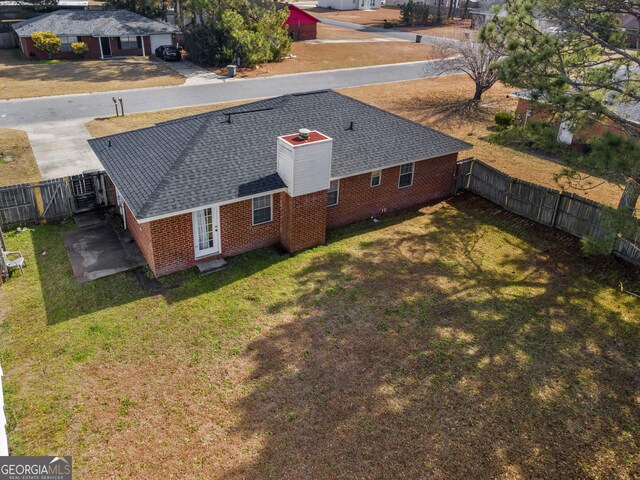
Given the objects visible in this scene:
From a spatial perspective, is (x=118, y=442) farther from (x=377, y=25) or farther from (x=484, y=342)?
(x=377, y=25)

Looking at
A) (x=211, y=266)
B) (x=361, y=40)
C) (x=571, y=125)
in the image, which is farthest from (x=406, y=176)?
(x=361, y=40)

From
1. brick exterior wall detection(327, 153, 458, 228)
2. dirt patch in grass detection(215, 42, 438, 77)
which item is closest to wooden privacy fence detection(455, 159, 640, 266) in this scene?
brick exterior wall detection(327, 153, 458, 228)

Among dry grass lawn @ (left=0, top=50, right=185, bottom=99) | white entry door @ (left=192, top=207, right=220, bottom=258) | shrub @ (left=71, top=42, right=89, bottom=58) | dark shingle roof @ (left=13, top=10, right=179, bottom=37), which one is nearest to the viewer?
white entry door @ (left=192, top=207, right=220, bottom=258)

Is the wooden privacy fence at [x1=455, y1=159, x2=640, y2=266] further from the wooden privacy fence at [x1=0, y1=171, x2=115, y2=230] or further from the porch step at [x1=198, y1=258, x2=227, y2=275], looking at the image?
the wooden privacy fence at [x1=0, y1=171, x2=115, y2=230]

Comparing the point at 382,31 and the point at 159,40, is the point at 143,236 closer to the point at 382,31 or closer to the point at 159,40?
the point at 159,40

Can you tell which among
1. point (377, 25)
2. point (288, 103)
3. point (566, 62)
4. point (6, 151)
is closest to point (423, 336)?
point (566, 62)

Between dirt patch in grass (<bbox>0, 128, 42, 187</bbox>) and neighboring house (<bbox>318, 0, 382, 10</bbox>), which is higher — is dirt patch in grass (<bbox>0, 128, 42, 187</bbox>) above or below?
below
